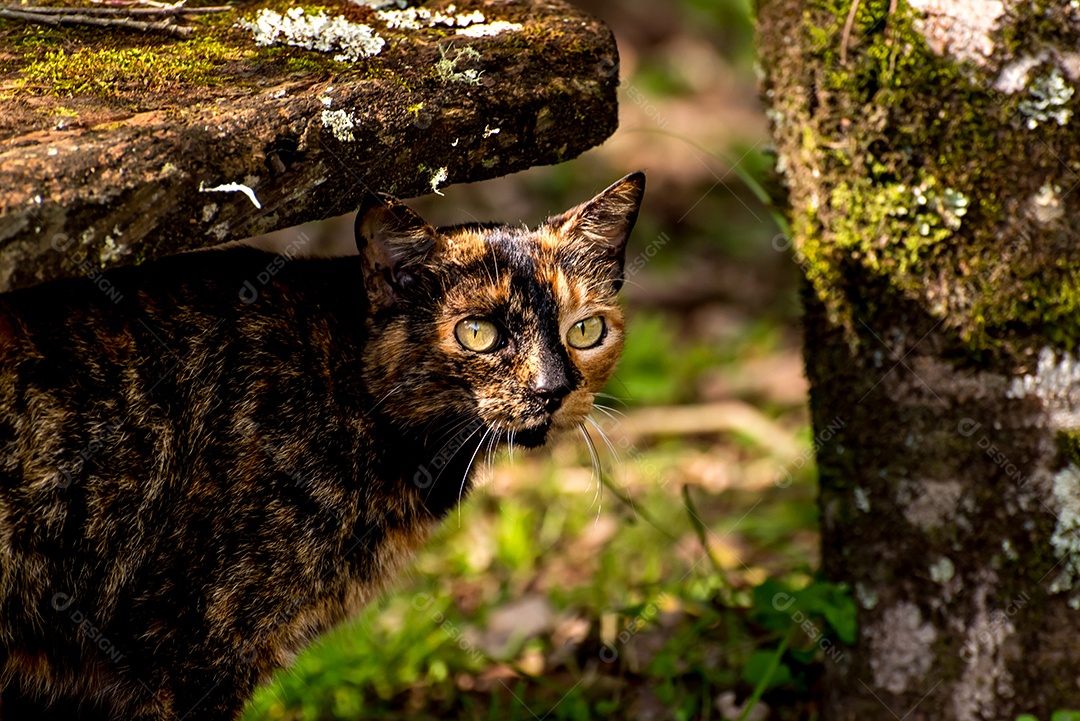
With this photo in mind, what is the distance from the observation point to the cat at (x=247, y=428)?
2736 millimetres

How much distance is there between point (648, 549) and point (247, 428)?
2.51m

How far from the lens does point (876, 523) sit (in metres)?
3.39

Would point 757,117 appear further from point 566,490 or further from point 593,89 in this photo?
point 593,89

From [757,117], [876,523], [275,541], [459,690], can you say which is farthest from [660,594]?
[757,117]

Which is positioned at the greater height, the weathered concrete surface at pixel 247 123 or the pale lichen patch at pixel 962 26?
the pale lichen patch at pixel 962 26

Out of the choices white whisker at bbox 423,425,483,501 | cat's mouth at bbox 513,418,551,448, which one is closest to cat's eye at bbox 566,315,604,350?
cat's mouth at bbox 513,418,551,448

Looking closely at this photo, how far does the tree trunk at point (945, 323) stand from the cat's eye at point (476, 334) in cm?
112

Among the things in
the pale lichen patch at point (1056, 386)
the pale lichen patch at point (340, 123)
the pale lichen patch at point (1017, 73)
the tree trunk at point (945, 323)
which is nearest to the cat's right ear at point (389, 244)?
the pale lichen patch at point (340, 123)

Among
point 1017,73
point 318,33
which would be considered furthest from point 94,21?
point 1017,73

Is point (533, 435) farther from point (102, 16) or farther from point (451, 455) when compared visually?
point (102, 16)

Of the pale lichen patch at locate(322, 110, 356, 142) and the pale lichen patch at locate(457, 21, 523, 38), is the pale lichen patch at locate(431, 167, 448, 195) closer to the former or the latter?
the pale lichen patch at locate(322, 110, 356, 142)

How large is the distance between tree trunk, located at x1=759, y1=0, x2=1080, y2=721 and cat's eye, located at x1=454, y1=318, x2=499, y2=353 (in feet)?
3.69

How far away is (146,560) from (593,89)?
178cm

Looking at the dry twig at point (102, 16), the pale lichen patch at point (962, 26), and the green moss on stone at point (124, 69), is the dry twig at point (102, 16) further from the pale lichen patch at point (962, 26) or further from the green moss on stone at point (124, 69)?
the pale lichen patch at point (962, 26)
